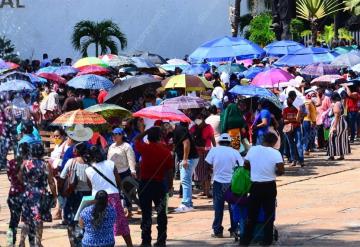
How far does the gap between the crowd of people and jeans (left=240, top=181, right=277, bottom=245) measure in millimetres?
12

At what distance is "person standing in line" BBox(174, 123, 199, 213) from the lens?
1578 centimetres

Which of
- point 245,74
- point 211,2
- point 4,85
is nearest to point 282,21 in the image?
point 211,2

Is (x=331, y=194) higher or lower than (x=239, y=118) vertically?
lower

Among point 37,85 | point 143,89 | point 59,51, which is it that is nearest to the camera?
point 143,89

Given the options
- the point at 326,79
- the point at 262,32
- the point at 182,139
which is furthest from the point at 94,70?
the point at 262,32

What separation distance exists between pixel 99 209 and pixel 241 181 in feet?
8.56

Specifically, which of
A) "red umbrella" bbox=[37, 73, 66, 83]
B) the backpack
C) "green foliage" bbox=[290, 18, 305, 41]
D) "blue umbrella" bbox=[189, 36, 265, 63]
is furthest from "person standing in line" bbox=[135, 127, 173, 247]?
"green foliage" bbox=[290, 18, 305, 41]

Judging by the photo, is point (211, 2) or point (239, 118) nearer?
point (239, 118)

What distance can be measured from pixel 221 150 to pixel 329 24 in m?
38.0

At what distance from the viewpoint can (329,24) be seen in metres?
50.8

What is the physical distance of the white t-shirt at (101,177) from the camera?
11.8 meters

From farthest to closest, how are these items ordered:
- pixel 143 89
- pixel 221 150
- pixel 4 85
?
pixel 4 85 < pixel 143 89 < pixel 221 150

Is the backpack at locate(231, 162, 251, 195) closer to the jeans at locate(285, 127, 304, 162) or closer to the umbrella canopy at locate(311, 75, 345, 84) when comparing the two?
the jeans at locate(285, 127, 304, 162)

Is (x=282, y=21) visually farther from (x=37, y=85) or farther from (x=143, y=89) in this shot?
(x=143, y=89)
